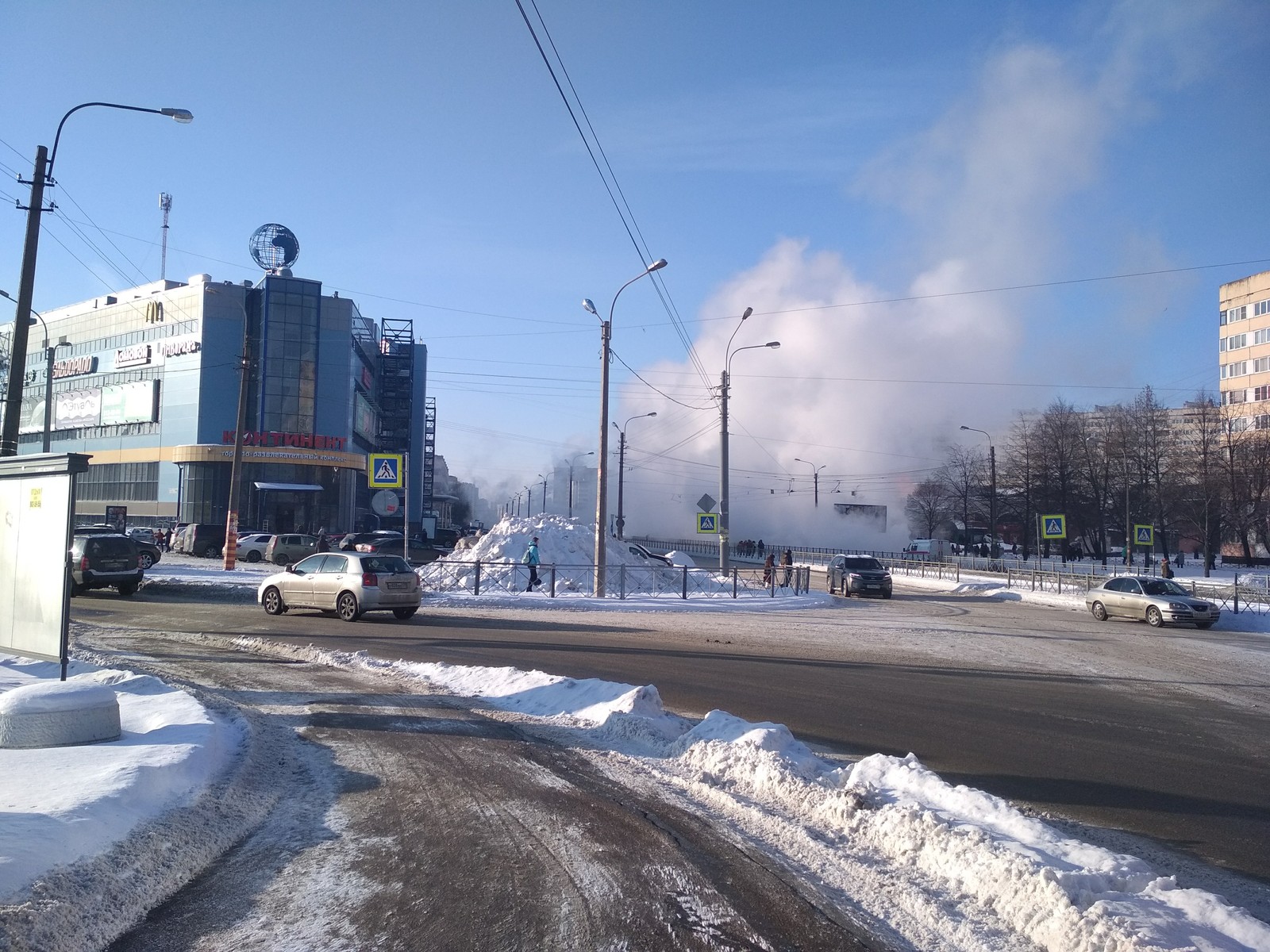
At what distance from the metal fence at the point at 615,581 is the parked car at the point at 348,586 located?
664 centimetres

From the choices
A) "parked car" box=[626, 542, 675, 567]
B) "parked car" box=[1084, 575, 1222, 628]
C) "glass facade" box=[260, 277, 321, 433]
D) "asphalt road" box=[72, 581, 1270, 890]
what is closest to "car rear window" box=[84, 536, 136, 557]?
"asphalt road" box=[72, 581, 1270, 890]

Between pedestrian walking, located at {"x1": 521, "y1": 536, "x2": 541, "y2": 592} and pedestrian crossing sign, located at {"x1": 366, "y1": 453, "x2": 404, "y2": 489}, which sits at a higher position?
pedestrian crossing sign, located at {"x1": 366, "y1": 453, "x2": 404, "y2": 489}

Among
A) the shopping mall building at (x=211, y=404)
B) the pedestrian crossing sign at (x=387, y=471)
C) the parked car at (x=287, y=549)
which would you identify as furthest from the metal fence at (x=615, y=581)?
the shopping mall building at (x=211, y=404)

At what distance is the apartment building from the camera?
2579 inches

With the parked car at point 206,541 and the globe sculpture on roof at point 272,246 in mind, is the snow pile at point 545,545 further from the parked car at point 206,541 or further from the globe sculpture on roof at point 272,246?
the globe sculpture on roof at point 272,246

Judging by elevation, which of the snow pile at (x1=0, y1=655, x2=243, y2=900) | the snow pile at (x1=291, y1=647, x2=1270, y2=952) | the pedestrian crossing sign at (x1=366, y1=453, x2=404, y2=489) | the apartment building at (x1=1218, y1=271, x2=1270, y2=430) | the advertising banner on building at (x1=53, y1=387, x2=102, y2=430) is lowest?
the snow pile at (x1=291, y1=647, x2=1270, y2=952)

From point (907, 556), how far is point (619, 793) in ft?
207

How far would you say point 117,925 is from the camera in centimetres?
415

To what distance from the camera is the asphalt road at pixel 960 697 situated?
277 inches

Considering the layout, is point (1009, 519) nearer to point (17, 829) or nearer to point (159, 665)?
point (159, 665)

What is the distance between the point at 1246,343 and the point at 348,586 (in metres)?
71.9

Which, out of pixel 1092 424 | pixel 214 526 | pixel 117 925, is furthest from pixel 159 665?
pixel 1092 424

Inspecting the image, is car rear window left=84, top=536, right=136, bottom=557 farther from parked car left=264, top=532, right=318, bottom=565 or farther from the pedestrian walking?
parked car left=264, top=532, right=318, bottom=565

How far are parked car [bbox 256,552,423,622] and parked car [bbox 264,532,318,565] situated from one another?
69.6 ft
